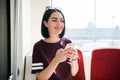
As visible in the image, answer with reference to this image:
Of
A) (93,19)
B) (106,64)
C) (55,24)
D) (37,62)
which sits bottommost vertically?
(106,64)

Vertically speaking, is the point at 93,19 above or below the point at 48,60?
above

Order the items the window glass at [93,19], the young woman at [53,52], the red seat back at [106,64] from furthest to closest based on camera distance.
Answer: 1. the window glass at [93,19]
2. the red seat back at [106,64]
3. the young woman at [53,52]

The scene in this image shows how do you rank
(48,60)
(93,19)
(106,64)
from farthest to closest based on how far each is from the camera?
(93,19) < (106,64) < (48,60)

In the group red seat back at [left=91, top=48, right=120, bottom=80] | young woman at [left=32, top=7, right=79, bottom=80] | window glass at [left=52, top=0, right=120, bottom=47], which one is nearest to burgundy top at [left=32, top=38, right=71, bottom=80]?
young woman at [left=32, top=7, right=79, bottom=80]

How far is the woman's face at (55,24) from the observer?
1.42 metres

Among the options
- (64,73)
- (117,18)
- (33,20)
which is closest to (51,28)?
(64,73)

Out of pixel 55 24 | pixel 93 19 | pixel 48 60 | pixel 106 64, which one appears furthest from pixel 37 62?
pixel 93 19

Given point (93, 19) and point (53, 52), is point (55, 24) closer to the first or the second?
point (53, 52)

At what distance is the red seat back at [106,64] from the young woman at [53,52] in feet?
2.37

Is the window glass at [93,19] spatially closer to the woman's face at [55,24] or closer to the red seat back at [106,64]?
the red seat back at [106,64]

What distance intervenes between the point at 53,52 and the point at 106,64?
909mm

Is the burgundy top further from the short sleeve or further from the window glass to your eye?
the window glass

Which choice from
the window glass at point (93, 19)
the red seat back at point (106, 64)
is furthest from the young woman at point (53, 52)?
the window glass at point (93, 19)

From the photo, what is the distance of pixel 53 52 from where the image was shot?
1.42 meters
